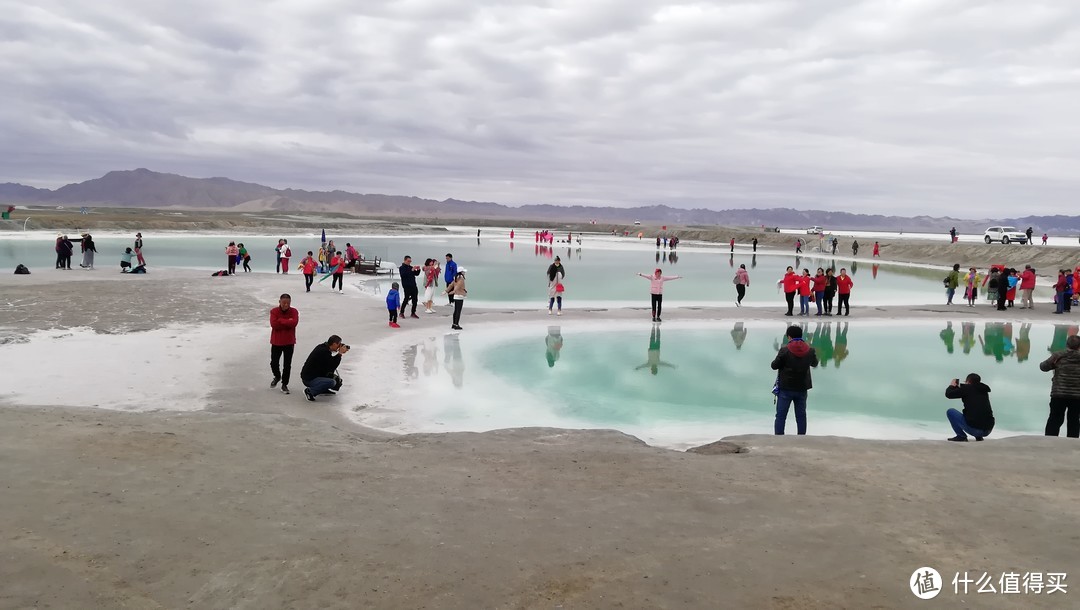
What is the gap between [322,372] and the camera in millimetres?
11039

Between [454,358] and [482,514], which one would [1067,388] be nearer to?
[482,514]

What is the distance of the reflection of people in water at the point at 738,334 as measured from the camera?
58.7 ft

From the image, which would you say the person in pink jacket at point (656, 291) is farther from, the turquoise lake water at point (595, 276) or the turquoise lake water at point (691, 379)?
the turquoise lake water at point (595, 276)

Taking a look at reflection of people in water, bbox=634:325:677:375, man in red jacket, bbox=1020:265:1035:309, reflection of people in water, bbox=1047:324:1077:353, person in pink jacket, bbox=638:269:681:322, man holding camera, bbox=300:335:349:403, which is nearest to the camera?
man holding camera, bbox=300:335:349:403

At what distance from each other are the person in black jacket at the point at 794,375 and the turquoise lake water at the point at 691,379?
84 cm

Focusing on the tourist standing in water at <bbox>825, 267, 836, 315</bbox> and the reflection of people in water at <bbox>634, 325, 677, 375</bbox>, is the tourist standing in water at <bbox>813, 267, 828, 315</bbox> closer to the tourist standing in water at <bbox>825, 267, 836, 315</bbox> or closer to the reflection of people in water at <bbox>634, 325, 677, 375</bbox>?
the tourist standing in water at <bbox>825, 267, 836, 315</bbox>

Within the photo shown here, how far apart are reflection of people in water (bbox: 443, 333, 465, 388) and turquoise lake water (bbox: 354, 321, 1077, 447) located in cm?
6

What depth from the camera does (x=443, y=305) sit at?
23.4 meters

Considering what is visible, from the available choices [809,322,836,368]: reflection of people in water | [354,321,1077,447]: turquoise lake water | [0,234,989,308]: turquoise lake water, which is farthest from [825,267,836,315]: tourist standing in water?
[0,234,989,308]: turquoise lake water

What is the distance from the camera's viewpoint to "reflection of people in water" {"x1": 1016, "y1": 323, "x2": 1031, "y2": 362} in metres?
17.3

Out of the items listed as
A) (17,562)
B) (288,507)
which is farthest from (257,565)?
(17,562)

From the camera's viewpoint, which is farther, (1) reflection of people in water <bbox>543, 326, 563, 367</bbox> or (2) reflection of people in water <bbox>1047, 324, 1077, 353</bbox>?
(2) reflection of people in water <bbox>1047, 324, 1077, 353</bbox>

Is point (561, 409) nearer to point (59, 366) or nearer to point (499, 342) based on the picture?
point (499, 342)

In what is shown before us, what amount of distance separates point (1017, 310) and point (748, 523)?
2566cm
